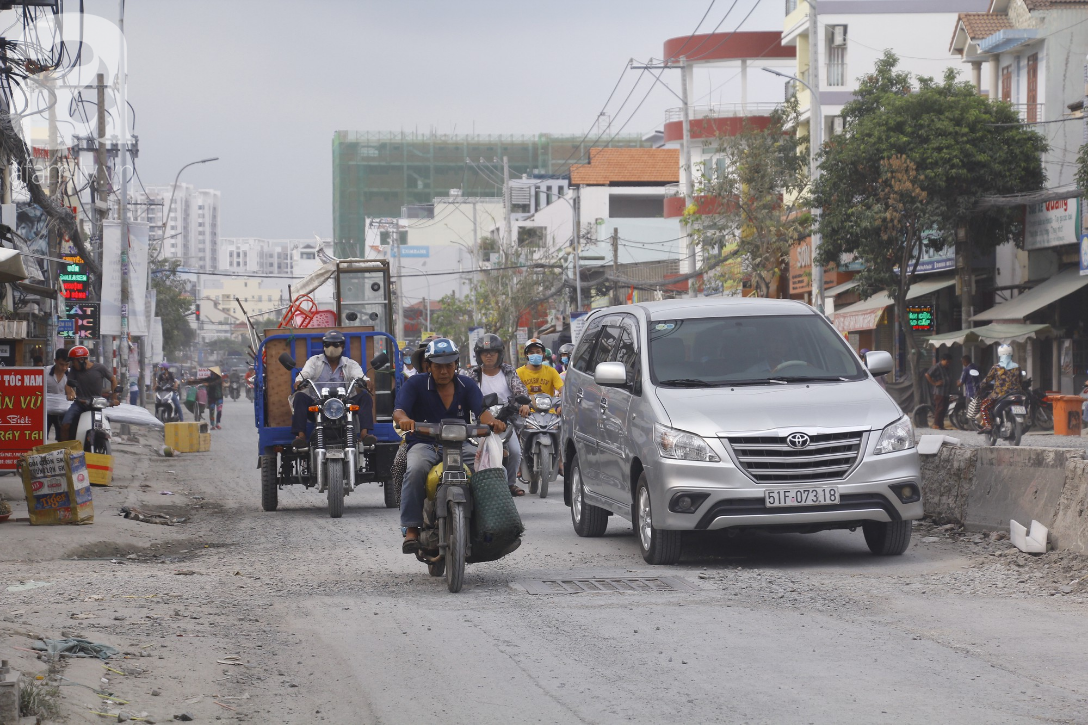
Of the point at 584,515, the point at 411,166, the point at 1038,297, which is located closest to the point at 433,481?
the point at 584,515

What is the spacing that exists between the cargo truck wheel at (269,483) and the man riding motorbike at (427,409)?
22.2 ft

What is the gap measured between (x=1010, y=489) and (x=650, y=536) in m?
3.01

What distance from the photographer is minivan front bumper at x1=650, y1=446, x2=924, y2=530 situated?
30.3 feet

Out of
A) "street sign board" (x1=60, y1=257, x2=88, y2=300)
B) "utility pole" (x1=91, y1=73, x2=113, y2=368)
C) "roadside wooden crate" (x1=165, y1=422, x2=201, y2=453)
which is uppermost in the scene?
"utility pole" (x1=91, y1=73, x2=113, y2=368)

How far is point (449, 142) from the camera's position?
5025 inches

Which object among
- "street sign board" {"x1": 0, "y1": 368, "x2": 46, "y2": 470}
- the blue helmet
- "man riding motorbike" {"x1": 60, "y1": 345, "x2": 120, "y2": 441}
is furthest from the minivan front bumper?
"man riding motorbike" {"x1": 60, "y1": 345, "x2": 120, "y2": 441}

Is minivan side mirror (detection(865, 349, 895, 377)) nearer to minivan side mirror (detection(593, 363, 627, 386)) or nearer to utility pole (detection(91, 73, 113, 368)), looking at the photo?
minivan side mirror (detection(593, 363, 627, 386))

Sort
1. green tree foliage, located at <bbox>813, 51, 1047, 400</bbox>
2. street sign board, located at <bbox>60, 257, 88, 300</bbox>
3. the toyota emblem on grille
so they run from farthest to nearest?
street sign board, located at <bbox>60, 257, 88, 300</bbox> < green tree foliage, located at <bbox>813, 51, 1047, 400</bbox> < the toyota emblem on grille

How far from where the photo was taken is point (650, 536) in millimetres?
9812

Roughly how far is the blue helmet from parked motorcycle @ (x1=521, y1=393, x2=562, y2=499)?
6859 millimetres

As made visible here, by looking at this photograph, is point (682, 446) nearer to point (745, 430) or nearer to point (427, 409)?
point (745, 430)

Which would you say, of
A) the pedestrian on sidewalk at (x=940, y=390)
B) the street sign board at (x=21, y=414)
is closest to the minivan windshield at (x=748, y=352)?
the street sign board at (x=21, y=414)

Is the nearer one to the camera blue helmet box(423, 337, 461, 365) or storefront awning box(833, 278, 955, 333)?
blue helmet box(423, 337, 461, 365)

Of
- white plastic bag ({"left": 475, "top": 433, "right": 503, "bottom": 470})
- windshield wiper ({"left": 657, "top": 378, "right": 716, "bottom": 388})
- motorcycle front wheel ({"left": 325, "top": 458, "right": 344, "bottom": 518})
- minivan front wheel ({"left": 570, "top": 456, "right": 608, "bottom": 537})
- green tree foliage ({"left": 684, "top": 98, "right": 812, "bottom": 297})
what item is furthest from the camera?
green tree foliage ({"left": 684, "top": 98, "right": 812, "bottom": 297})
